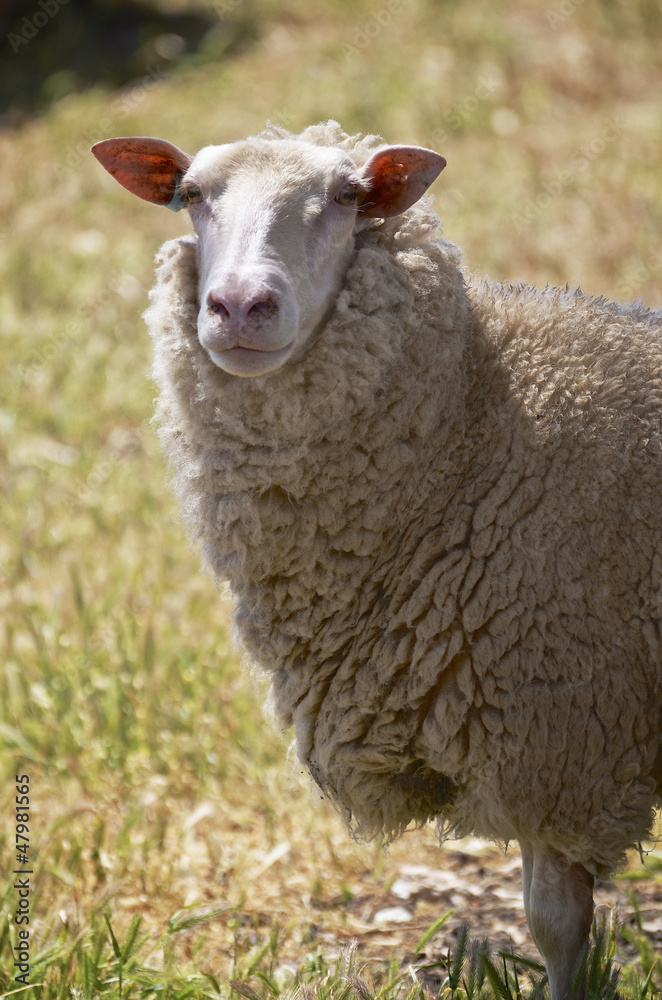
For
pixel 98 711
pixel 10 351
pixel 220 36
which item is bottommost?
pixel 98 711

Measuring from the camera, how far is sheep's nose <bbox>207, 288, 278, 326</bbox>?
2.08 metres

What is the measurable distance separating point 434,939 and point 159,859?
3.21ft

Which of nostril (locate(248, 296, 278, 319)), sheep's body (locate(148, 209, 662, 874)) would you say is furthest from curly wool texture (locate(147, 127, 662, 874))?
nostril (locate(248, 296, 278, 319))

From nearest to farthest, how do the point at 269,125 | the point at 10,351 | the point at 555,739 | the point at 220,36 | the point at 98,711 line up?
the point at 555,739 → the point at 269,125 → the point at 98,711 → the point at 10,351 → the point at 220,36

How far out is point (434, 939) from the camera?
2.94 m

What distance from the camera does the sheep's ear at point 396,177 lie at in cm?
237

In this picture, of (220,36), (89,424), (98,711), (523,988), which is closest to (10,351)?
(89,424)

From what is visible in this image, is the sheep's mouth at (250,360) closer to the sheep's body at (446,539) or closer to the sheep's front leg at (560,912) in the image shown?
the sheep's body at (446,539)

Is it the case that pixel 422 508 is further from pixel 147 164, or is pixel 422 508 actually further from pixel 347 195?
pixel 147 164

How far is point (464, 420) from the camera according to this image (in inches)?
93.3

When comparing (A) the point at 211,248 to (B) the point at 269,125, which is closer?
(A) the point at 211,248

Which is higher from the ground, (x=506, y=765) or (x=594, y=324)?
(x=594, y=324)

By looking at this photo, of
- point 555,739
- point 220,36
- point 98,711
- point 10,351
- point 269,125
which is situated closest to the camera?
point 555,739

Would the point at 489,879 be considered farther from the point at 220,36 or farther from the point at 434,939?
the point at 220,36
